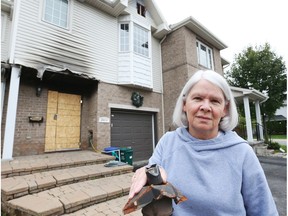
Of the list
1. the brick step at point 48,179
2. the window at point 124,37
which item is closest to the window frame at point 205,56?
the window at point 124,37

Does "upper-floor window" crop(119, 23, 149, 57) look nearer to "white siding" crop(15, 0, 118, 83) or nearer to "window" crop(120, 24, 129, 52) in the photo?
"window" crop(120, 24, 129, 52)

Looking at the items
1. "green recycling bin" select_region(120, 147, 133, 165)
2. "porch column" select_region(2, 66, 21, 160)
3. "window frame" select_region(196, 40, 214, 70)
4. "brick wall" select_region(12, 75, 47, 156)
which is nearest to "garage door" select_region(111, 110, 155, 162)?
"green recycling bin" select_region(120, 147, 133, 165)

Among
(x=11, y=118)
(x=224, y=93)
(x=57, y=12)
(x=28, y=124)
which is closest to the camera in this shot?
(x=224, y=93)

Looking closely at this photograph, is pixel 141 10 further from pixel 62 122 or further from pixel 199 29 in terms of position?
pixel 62 122

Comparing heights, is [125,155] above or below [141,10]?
below

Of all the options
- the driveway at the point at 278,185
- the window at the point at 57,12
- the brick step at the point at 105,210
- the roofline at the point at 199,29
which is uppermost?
the roofline at the point at 199,29

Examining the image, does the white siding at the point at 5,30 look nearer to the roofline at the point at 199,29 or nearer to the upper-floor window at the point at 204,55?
the roofline at the point at 199,29

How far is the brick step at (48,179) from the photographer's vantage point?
122 inches

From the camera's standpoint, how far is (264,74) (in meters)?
17.5

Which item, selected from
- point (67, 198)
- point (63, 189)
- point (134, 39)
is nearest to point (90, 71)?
point (134, 39)

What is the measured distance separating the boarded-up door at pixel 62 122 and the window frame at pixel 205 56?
7210 millimetres

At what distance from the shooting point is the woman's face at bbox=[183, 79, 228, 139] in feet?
3.46

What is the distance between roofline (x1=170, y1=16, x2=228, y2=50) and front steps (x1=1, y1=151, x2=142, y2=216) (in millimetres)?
7830

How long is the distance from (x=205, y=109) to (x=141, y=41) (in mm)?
8381
